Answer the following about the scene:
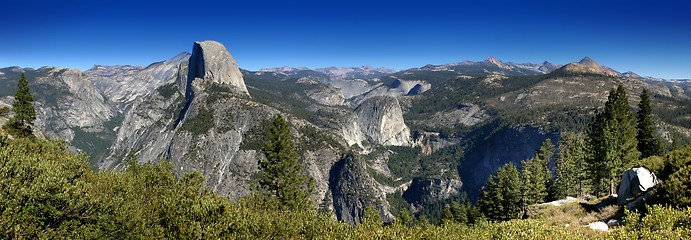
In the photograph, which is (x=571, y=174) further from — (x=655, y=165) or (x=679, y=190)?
(x=679, y=190)

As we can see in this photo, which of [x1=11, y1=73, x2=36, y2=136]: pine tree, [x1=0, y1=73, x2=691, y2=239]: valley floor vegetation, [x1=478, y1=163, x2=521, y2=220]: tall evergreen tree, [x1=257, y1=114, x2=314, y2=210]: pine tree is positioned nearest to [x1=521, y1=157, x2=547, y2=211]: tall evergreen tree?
[x1=478, y1=163, x2=521, y2=220]: tall evergreen tree

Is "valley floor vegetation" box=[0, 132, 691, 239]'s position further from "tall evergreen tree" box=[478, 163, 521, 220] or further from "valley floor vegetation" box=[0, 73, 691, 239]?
"tall evergreen tree" box=[478, 163, 521, 220]

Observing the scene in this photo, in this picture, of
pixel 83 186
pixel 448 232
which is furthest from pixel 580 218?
pixel 83 186

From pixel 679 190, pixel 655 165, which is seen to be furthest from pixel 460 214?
pixel 679 190

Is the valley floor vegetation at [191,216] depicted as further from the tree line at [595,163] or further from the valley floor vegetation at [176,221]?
the tree line at [595,163]

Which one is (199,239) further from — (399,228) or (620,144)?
(620,144)

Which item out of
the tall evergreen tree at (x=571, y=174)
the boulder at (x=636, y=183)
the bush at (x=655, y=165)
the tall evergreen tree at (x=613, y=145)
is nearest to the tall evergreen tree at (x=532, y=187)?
the tall evergreen tree at (x=571, y=174)
